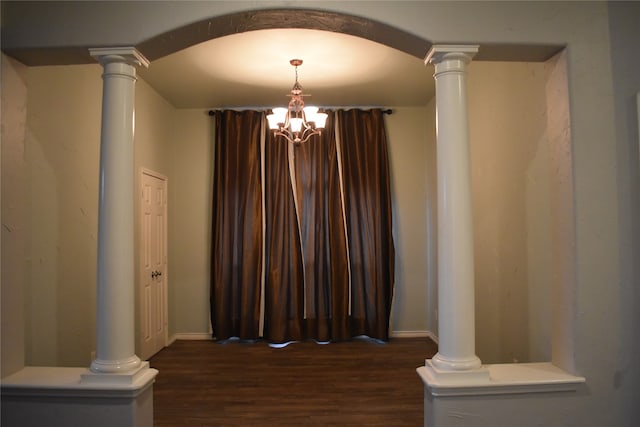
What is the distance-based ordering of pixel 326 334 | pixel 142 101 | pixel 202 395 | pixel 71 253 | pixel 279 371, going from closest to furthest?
pixel 71 253 → pixel 202 395 → pixel 279 371 → pixel 142 101 → pixel 326 334

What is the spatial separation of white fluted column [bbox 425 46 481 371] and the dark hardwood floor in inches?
40.9

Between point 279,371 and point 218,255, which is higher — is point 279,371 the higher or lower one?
the lower one

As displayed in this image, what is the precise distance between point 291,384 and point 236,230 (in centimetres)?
194

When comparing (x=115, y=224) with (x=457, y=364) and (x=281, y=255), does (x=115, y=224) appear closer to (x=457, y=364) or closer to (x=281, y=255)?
(x=457, y=364)

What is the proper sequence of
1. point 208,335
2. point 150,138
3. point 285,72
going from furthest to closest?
1. point 208,335
2. point 150,138
3. point 285,72

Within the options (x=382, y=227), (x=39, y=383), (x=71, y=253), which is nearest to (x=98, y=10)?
(x=71, y=253)

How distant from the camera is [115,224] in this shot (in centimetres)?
200

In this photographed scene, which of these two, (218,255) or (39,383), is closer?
(39,383)

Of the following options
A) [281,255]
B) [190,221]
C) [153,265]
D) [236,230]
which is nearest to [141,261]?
[153,265]

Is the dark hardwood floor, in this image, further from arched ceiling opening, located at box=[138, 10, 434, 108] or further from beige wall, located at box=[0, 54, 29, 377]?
arched ceiling opening, located at box=[138, 10, 434, 108]

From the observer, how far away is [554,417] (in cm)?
197

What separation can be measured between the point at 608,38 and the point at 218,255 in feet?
13.1

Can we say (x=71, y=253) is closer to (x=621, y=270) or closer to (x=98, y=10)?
(x=98, y=10)

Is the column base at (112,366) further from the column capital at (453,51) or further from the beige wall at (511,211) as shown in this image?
the beige wall at (511,211)
